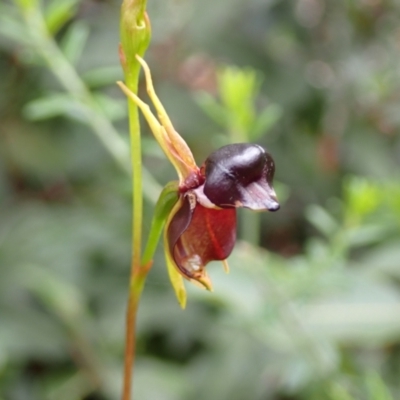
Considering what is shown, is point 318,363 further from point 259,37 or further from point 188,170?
point 259,37

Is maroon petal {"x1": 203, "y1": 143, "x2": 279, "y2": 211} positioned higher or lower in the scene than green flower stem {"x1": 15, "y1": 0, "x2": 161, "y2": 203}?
lower

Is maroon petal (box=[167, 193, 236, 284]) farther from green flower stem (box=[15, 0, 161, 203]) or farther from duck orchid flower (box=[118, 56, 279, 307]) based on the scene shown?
green flower stem (box=[15, 0, 161, 203])

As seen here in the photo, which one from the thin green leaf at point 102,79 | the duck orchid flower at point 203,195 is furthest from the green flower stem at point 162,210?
the thin green leaf at point 102,79

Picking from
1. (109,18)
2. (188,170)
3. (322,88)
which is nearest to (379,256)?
(322,88)

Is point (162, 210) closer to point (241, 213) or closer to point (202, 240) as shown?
point (202, 240)

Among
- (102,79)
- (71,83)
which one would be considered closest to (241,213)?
(102,79)

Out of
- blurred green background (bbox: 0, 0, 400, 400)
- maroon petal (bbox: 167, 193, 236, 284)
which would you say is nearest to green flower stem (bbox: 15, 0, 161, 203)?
blurred green background (bbox: 0, 0, 400, 400)

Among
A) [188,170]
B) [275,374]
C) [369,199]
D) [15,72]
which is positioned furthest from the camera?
[15,72]
